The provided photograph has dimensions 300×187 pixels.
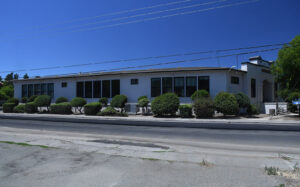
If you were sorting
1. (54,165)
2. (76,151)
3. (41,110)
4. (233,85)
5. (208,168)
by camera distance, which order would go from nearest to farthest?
(208,168)
(54,165)
(76,151)
(233,85)
(41,110)

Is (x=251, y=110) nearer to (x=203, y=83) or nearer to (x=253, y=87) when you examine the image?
(x=203, y=83)

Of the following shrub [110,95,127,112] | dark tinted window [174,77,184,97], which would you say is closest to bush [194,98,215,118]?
dark tinted window [174,77,184,97]

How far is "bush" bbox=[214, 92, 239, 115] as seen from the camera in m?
16.6

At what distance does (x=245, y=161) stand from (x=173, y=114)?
13.4m

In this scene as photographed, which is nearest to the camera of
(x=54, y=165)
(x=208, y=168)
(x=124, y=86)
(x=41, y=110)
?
(x=208, y=168)

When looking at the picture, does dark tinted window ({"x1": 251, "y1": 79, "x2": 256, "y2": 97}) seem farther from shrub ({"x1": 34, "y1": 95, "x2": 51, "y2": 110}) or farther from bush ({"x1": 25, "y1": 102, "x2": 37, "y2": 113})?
bush ({"x1": 25, "y1": 102, "x2": 37, "y2": 113})

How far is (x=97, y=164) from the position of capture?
5.18m

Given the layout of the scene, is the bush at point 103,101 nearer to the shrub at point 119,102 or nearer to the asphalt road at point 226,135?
the shrub at point 119,102

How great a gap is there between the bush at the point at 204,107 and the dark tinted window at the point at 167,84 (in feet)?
17.0

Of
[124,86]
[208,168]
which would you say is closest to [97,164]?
[208,168]

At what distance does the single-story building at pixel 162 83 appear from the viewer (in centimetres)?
2075

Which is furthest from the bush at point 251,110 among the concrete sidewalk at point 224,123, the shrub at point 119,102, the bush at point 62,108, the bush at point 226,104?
the bush at point 62,108

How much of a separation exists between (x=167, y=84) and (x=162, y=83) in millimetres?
586

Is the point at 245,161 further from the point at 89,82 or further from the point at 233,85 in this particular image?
the point at 89,82
